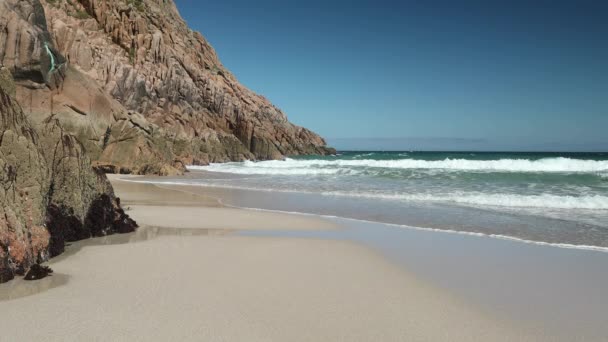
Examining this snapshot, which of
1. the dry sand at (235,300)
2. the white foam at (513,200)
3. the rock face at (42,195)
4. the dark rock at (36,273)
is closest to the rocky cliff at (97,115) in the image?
the rock face at (42,195)

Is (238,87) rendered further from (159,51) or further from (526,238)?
(526,238)

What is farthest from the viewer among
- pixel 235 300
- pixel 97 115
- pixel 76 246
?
pixel 97 115

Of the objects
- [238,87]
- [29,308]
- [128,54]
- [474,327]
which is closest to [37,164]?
[29,308]

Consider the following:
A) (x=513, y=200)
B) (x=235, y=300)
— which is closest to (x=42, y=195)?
(x=235, y=300)

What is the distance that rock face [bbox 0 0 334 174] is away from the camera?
2239cm

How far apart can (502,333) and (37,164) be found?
5.14m

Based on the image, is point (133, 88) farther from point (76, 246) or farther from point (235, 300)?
point (235, 300)

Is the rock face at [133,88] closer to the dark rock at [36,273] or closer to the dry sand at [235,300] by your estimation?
the dry sand at [235,300]

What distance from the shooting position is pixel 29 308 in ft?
11.6

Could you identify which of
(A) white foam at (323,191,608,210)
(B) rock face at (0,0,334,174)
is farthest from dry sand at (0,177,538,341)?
(A) white foam at (323,191,608,210)

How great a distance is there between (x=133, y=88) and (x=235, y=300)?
40863 mm

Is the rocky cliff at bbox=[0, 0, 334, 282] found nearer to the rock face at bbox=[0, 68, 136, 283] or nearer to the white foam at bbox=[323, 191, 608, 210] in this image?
the rock face at bbox=[0, 68, 136, 283]

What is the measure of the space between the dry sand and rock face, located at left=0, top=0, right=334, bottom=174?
7595 mm

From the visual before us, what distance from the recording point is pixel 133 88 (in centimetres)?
4069
